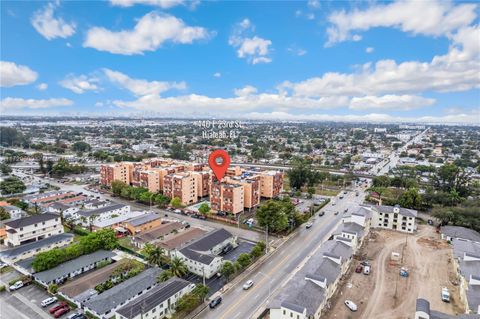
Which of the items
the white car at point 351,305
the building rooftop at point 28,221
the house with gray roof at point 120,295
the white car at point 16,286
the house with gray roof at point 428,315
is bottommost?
the white car at point 16,286

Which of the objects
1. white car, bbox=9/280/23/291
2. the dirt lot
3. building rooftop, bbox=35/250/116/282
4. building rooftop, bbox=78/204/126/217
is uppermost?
building rooftop, bbox=78/204/126/217

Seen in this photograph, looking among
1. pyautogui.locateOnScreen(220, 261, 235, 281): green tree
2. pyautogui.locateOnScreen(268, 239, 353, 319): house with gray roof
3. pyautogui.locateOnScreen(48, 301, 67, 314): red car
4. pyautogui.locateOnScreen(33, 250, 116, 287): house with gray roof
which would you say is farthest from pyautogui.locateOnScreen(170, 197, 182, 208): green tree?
pyautogui.locateOnScreen(268, 239, 353, 319): house with gray roof

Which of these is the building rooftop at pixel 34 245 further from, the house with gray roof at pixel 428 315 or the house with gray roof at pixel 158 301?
the house with gray roof at pixel 428 315

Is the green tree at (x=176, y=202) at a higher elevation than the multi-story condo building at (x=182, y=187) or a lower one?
lower

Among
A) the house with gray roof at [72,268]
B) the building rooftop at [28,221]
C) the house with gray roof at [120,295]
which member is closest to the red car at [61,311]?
the house with gray roof at [120,295]

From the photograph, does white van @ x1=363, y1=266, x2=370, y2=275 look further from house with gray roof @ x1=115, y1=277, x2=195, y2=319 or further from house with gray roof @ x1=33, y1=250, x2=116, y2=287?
house with gray roof @ x1=33, y1=250, x2=116, y2=287

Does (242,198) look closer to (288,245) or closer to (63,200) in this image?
→ (288,245)

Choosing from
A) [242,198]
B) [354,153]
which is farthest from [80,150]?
[354,153]

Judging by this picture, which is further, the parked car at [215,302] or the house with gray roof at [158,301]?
the parked car at [215,302]
